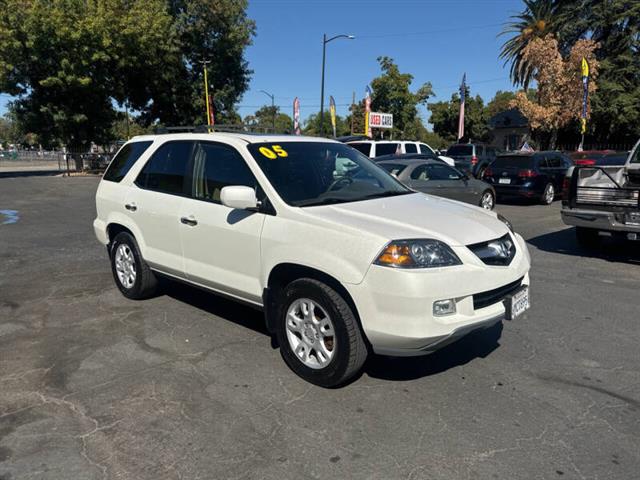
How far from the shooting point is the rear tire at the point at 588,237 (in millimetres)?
8304

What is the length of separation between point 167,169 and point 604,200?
6.13 meters

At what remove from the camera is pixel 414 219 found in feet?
11.8

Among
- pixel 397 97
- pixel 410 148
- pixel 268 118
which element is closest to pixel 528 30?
pixel 397 97

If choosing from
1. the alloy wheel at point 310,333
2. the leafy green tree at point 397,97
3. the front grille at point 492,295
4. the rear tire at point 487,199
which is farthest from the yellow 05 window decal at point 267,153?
the leafy green tree at point 397,97

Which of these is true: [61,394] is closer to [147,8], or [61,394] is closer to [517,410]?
[517,410]

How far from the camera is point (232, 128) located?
554 centimetres

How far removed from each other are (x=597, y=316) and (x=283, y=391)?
3.45 m

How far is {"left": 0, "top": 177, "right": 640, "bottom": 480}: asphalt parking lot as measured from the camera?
2803 mm

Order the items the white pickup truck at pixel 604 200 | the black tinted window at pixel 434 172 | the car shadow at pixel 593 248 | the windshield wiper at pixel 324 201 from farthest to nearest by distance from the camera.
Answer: the black tinted window at pixel 434 172 < the car shadow at pixel 593 248 < the white pickup truck at pixel 604 200 < the windshield wiper at pixel 324 201

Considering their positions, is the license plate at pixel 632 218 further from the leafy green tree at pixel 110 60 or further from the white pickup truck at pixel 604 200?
the leafy green tree at pixel 110 60

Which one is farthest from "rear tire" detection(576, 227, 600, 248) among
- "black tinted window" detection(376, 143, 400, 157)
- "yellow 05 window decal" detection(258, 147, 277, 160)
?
"black tinted window" detection(376, 143, 400, 157)

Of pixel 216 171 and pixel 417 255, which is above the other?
pixel 216 171

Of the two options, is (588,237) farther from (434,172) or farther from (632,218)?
(434,172)

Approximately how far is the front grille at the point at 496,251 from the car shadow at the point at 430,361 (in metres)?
0.52
